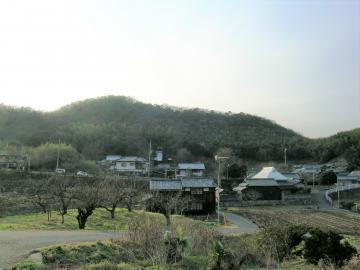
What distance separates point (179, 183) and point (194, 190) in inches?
68.0

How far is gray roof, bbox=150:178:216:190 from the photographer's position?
3488 cm

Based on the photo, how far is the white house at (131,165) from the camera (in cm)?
6675

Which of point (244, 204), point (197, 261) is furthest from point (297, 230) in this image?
point (244, 204)

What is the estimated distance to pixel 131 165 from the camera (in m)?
68.0

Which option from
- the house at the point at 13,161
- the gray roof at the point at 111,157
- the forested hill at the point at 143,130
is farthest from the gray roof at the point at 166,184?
the forested hill at the point at 143,130

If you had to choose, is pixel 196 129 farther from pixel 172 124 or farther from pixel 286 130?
pixel 286 130

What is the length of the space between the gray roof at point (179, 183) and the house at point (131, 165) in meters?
29.7

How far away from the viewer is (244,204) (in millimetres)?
46062

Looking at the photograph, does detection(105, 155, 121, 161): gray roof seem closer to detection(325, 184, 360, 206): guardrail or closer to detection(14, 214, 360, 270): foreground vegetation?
detection(325, 184, 360, 206): guardrail

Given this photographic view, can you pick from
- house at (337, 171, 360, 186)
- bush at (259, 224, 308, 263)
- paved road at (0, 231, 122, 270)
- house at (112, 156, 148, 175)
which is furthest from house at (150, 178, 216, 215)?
house at (337, 171, 360, 186)

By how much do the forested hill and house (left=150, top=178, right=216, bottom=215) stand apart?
38.1m

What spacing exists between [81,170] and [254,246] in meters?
46.4

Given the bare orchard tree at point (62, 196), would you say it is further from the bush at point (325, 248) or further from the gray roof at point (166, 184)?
the bush at point (325, 248)

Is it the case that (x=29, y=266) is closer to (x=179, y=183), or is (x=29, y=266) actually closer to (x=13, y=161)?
(x=179, y=183)
